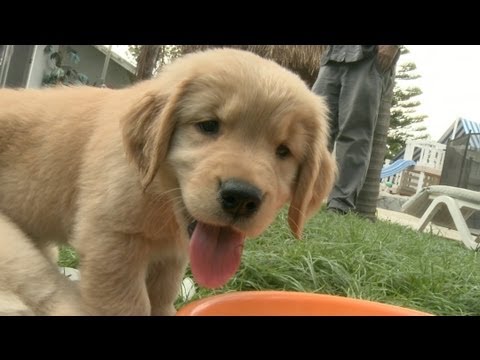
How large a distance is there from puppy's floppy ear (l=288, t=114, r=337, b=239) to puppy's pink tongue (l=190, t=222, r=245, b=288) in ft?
1.32

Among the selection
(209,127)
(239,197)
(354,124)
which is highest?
(354,124)

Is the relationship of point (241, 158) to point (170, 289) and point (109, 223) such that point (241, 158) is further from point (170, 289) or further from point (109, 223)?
point (170, 289)

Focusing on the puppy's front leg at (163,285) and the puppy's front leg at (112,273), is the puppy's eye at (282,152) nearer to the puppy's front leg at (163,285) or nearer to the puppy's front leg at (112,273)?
the puppy's front leg at (112,273)

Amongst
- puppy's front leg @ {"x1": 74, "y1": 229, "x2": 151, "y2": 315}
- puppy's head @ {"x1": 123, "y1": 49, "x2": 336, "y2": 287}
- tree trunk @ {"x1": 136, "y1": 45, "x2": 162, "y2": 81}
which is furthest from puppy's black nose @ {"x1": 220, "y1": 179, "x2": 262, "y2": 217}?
tree trunk @ {"x1": 136, "y1": 45, "x2": 162, "y2": 81}

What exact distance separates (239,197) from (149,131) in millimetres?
515

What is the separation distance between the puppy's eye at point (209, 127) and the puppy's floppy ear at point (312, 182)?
437 millimetres

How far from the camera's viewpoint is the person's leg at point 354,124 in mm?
5672

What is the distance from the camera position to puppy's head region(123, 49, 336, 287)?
1704mm

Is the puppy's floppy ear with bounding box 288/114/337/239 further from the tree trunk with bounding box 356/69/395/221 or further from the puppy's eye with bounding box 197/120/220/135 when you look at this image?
the tree trunk with bounding box 356/69/395/221

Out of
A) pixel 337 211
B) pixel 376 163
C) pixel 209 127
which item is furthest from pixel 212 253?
pixel 376 163

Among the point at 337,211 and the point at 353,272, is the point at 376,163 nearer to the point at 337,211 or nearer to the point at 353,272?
the point at 337,211

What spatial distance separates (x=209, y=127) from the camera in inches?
75.2

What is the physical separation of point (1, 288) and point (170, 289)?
1.00m

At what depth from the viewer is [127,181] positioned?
1964 mm
